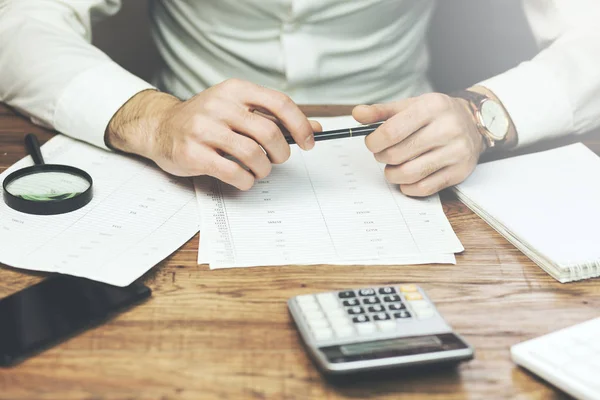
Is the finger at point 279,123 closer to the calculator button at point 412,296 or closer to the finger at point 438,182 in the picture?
the finger at point 438,182

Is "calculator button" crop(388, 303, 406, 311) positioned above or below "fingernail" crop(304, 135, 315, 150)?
above

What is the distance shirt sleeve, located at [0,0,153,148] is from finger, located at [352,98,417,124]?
349mm

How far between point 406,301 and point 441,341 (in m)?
0.07

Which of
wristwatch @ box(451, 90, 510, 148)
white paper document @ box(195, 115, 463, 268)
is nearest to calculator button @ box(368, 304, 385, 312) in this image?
white paper document @ box(195, 115, 463, 268)

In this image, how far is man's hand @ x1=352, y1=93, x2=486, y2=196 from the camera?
93cm

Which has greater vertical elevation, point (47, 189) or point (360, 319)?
point (360, 319)

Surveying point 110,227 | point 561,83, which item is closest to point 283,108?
point 110,227

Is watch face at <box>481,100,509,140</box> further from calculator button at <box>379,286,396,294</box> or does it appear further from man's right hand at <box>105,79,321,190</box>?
calculator button at <box>379,286,396,294</box>

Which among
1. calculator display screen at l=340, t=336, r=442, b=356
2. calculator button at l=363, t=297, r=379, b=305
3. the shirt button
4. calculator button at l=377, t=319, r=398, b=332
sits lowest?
the shirt button

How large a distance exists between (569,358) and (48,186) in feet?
2.15

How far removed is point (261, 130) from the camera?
2.93 feet

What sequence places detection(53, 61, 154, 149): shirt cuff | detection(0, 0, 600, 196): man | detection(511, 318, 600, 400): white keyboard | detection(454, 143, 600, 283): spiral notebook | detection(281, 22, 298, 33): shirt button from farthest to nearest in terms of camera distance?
detection(281, 22, 298, 33): shirt button, detection(53, 61, 154, 149): shirt cuff, detection(0, 0, 600, 196): man, detection(454, 143, 600, 283): spiral notebook, detection(511, 318, 600, 400): white keyboard

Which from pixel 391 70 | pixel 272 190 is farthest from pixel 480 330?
pixel 391 70

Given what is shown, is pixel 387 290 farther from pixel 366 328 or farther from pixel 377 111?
pixel 377 111
